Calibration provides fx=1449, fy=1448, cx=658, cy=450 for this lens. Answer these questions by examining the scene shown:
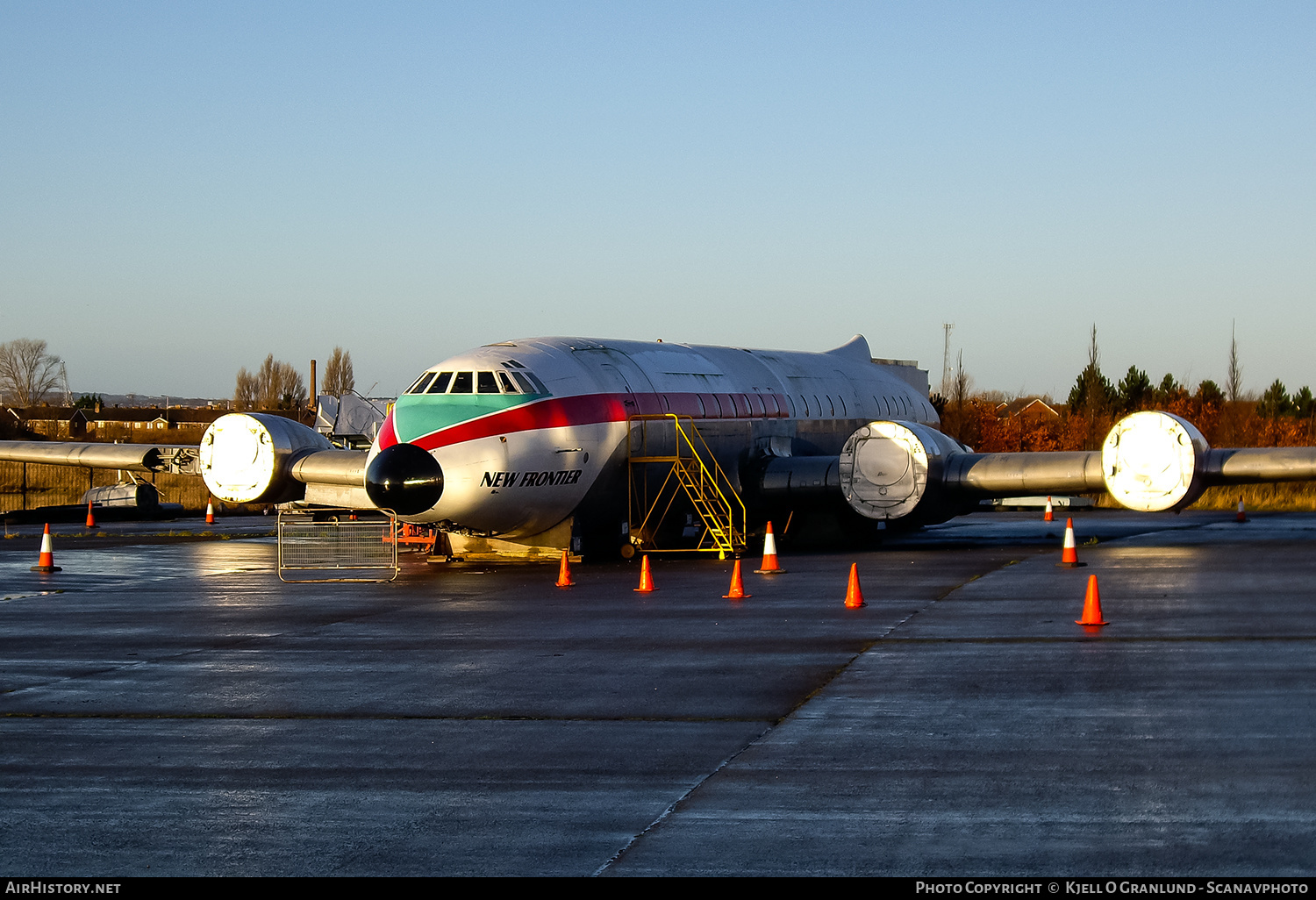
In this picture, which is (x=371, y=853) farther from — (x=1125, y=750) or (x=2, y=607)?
(x=2, y=607)

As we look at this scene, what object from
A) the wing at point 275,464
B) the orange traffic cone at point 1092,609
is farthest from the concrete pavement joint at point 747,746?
the wing at point 275,464

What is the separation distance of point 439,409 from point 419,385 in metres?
0.94

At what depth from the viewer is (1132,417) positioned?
25.5 m

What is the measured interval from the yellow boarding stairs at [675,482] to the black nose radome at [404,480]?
4698mm

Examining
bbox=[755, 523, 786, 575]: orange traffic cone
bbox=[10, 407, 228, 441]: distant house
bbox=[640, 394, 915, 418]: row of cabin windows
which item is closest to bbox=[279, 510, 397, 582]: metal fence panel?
bbox=[755, 523, 786, 575]: orange traffic cone

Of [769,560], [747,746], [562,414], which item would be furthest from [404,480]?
[747,746]

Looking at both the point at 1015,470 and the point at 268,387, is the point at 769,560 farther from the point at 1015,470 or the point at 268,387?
the point at 268,387

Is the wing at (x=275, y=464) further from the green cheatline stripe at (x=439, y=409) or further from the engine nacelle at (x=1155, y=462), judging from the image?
the engine nacelle at (x=1155, y=462)

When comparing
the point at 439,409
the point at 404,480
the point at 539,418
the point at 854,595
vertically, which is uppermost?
the point at 439,409

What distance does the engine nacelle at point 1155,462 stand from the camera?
2491cm

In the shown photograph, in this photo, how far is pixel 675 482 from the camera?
90.2ft

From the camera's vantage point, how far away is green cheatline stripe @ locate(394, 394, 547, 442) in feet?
74.7

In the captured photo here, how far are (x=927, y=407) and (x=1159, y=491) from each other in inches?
642

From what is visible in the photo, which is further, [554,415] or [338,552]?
[338,552]
